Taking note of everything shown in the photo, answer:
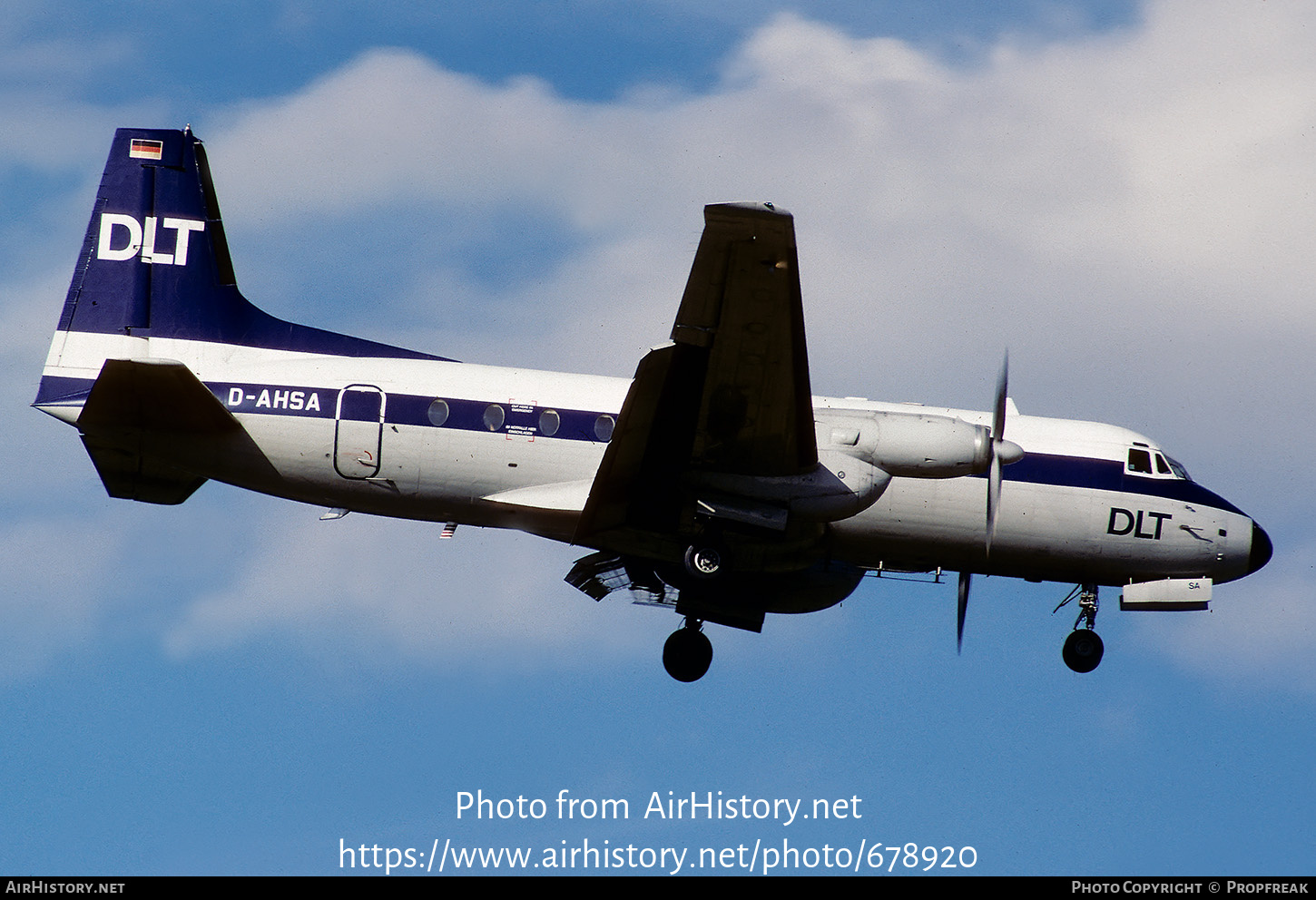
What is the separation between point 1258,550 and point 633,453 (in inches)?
438

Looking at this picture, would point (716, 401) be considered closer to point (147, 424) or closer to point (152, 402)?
point (152, 402)

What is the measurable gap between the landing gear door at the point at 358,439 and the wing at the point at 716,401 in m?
3.44

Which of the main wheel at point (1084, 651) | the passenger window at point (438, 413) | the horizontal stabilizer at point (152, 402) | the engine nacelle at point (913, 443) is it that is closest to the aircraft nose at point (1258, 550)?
the main wheel at point (1084, 651)

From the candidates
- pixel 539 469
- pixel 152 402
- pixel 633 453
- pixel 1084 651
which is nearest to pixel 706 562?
pixel 633 453

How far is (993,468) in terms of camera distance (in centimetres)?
2302

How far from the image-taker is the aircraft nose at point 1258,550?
81.8 ft

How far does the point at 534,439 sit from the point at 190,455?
538 cm

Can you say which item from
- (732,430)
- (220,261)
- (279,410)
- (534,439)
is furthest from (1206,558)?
(220,261)

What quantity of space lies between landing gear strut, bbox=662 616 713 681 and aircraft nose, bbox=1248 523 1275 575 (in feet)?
30.1

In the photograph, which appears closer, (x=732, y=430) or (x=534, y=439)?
(x=732, y=430)

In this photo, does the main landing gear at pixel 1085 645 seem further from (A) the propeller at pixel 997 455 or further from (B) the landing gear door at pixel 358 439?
(B) the landing gear door at pixel 358 439

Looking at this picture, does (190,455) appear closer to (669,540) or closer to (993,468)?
(669,540)

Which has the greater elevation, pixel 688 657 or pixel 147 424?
pixel 147 424

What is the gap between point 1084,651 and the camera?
2495 centimetres
